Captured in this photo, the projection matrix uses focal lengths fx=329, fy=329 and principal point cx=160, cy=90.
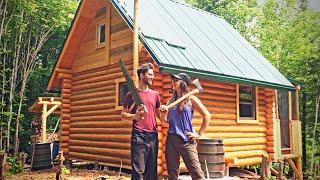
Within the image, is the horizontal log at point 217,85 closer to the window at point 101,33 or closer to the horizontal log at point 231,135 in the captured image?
the horizontal log at point 231,135

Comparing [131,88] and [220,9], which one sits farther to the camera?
[220,9]

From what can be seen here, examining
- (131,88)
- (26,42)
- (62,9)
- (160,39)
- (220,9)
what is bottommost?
(131,88)

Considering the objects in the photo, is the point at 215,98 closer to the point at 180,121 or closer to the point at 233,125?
the point at 233,125

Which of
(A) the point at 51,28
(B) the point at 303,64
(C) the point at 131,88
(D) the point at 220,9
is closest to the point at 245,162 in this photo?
(B) the point at 303,64

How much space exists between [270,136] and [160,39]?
21.0 ft

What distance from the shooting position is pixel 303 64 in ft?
54.1

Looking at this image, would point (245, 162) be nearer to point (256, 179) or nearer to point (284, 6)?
point (256, 179)

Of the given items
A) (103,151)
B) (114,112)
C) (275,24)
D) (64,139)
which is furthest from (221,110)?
(275,24)

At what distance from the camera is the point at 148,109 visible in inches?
190

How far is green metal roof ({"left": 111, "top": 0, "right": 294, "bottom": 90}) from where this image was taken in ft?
30.4

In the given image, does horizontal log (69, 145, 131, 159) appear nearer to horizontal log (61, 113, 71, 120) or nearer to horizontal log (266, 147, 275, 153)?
horizontal log (61, 113, 71, 120)

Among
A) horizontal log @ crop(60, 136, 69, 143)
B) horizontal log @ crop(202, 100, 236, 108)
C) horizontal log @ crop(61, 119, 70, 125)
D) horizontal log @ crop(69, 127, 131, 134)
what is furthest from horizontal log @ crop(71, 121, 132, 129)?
horizontal log @ crop(202, 100, 236, 108)

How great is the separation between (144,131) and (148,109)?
35cm

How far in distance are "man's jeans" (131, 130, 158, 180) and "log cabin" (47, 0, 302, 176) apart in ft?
13.1
